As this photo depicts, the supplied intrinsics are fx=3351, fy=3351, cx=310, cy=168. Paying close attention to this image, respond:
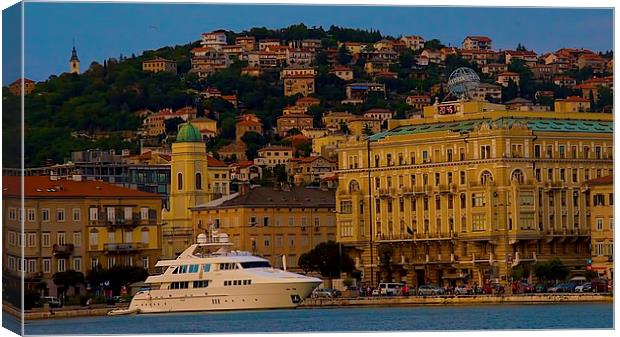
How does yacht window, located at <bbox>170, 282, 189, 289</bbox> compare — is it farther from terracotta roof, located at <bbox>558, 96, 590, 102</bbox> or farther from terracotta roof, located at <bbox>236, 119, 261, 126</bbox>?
terracotta roof, located at <bbox>558, 96, 590, 102</bbox>

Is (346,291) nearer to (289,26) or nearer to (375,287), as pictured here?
(375,287)

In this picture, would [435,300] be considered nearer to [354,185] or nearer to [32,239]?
[354,185]

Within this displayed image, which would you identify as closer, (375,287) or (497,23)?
(497,23)

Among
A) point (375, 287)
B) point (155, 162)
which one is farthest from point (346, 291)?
point (155, 162)

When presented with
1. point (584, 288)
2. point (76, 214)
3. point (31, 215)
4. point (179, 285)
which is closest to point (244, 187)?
point (179, 285)

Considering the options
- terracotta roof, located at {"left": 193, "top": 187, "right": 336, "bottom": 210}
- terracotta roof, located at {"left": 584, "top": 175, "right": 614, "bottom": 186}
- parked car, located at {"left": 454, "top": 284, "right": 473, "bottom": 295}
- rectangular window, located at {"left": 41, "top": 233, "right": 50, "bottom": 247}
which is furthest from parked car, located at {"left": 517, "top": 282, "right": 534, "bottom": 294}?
rectangular window, located at {"left": 41, "top": 233, "right": 50, "bottom": 247}
